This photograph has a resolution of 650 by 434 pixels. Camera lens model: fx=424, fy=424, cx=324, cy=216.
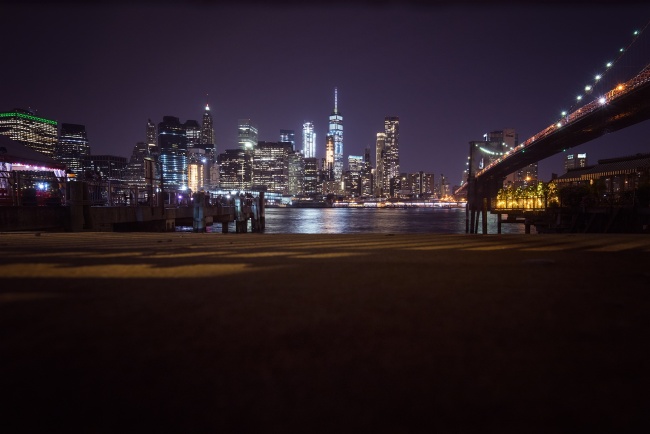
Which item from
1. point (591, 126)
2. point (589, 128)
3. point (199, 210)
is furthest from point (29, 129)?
point (589, 128)

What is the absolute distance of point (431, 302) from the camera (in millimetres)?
1927

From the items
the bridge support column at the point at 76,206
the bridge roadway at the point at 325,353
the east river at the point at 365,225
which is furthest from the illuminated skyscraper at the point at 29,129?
the bridge roadway at the point at 325,353

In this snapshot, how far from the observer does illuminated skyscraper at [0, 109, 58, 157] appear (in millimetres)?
59438

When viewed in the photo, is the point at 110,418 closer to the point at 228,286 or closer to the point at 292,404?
the point at 292,404

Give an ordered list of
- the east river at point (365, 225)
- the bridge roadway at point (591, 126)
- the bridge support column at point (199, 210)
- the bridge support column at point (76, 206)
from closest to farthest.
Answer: the bridge support column at point (76, 206) < the bridge support column at point (199, 210) < the east river at point (365, 225) < the bridge roadway at point (591, 126)

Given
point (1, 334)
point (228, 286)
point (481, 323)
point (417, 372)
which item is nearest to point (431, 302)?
point (481, 323)

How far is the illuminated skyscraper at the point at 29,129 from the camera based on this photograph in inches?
2340

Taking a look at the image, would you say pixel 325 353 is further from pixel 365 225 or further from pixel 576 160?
pixel 576 160

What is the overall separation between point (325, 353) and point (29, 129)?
253ft

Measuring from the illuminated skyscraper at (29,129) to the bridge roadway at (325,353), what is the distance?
6418 cm

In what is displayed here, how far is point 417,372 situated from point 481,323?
473mm

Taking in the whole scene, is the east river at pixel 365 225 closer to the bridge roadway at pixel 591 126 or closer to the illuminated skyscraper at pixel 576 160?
the bridge roadway at pixel 591 126

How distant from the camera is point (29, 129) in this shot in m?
63.2

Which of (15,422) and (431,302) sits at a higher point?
(431,302)
